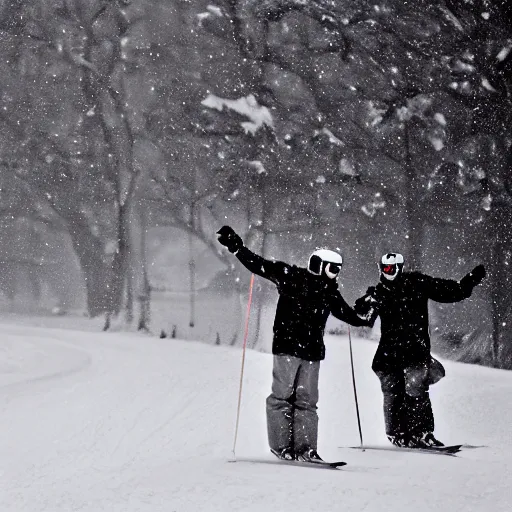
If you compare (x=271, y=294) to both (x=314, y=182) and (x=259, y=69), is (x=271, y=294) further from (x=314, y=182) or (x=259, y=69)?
(x=259, y=69)

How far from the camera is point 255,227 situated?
59.0ft

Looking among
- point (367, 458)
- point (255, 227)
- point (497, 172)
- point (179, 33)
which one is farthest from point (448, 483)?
point (179, 33)

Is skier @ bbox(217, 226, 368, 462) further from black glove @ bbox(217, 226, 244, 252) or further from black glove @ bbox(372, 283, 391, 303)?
black glove @ bbox(372, 283, 391, 303)

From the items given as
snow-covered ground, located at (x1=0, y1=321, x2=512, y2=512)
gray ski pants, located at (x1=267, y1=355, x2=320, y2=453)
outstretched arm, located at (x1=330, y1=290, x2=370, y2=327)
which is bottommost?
snow-covered ground, located at (x1=0, y1=321, x2=512, y2=512)

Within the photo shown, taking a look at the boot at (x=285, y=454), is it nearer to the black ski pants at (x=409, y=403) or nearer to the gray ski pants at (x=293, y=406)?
the gray ski pants at (x=293, y=406)

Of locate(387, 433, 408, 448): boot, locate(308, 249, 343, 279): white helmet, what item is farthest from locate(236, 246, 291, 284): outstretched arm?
locate(387, 433, 408, 448): boot

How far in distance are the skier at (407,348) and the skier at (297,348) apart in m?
0.99

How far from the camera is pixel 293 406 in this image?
6613mm

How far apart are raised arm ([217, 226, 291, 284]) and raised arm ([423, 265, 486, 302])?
152cm

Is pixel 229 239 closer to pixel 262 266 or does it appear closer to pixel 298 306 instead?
pixel 262 266

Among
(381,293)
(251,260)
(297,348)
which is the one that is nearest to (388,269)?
(381,293)

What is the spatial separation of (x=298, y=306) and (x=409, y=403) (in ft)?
5.54

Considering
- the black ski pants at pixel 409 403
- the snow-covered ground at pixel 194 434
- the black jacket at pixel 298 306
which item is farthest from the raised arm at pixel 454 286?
the snow-covered ground at pixel 194 434

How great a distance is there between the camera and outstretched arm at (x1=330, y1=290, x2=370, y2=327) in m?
6.73
